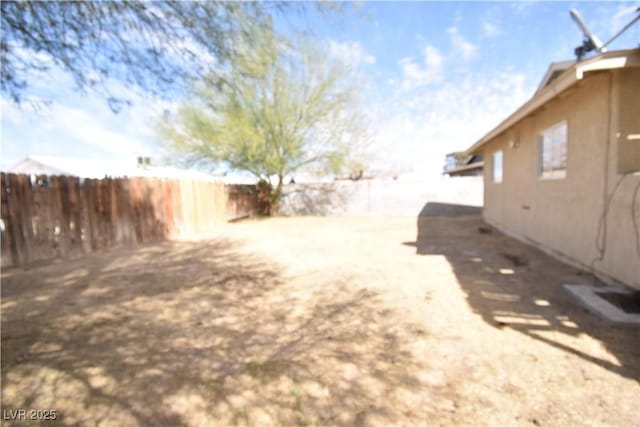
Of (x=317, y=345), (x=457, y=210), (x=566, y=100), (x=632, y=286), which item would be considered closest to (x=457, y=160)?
(x=457, y=210)

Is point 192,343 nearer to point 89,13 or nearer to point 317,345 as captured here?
point 317,345

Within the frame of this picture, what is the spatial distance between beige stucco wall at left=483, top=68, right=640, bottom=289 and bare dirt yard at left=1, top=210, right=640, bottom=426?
530 mm

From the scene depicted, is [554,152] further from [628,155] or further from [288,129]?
[288,129]

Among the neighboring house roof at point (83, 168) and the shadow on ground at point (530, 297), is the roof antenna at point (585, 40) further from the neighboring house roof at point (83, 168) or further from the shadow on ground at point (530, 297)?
the neighboring house roof at point (83, 168)

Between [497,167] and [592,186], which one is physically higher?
[497,167]

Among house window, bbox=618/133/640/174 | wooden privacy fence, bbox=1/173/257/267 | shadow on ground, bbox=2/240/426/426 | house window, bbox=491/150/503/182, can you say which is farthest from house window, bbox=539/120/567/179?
wooden privacy fence, bbox=1/173/257/267

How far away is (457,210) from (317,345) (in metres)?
13.2

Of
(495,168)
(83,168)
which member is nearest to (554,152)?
(495,168)

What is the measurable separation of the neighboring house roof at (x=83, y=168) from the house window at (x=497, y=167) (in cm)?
1269

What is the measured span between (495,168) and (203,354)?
9807 mm

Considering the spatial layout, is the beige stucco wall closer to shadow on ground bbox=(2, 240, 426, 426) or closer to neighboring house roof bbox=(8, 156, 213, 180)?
shadow on ground bbox=(2, 240, 426, 426)

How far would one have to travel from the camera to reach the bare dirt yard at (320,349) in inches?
69.2

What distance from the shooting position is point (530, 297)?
336 cm

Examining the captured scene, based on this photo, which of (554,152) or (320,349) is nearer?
(320,349)
